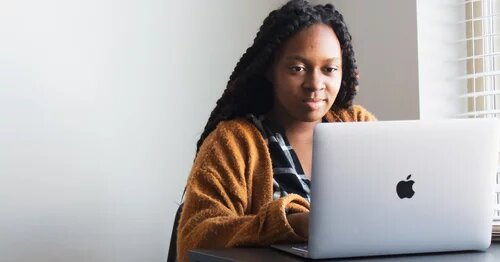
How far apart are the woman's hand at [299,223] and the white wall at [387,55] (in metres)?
0.96

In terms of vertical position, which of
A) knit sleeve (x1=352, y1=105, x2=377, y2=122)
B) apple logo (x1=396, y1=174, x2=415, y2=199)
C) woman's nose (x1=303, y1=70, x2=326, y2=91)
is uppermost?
woman's nose (x1=303, y1=70, x2=326, y2=91)

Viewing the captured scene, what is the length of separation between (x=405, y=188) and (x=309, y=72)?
19.5 inches

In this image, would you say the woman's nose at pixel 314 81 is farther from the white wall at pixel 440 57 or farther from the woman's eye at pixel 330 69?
the white wall at pixel 440 57

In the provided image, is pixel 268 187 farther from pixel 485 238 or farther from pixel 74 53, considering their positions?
pixel 74 53

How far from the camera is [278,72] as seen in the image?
5.27 ft

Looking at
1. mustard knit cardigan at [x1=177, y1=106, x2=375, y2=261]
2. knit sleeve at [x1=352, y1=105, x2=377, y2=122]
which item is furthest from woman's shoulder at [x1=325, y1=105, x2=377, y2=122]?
mustard knit cardigan at [x1=177, y1=106, x2=375, y2=261]

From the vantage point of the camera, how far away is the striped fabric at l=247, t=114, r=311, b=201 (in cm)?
157

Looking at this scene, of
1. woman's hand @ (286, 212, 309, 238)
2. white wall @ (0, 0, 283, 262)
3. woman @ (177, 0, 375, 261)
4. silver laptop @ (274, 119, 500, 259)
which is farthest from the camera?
white wall @ (0, 0, 283, 262)

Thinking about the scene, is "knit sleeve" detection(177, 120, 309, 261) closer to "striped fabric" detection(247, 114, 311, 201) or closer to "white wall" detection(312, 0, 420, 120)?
"striped fabric" detection(247, 114, 311, 201)

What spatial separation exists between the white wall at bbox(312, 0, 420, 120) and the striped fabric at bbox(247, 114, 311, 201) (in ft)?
1.99

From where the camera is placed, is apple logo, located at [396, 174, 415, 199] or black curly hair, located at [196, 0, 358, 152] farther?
black curly hair, located at [196, 0, 358, 152]

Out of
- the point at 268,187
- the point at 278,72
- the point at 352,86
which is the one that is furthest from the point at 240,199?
the point at 352,86

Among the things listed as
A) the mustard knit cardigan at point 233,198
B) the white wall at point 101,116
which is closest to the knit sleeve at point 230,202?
the mustard knit cardigan at point 233,198

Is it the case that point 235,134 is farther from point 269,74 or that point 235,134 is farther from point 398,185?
point 398,185
